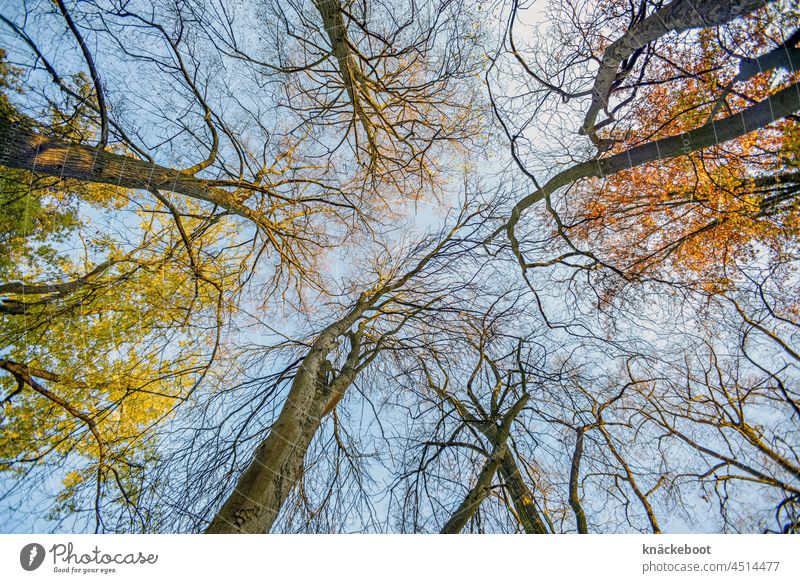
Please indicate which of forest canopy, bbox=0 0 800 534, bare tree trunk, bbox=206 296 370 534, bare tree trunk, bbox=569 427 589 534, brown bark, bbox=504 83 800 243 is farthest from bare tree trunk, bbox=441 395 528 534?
brown bark, bbox=504 83 800 243

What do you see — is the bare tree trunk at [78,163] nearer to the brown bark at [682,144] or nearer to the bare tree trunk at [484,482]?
the brown bark at [682,144]

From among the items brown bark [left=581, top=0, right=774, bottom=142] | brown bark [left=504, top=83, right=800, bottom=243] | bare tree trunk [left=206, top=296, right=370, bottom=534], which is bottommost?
bare tree trunk [left=206, top=296, right=370, bottom=534]

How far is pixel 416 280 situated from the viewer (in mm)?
1398

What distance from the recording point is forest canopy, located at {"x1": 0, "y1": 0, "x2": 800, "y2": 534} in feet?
3.05

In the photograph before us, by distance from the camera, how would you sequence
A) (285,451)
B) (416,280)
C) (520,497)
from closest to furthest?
(285,451), (520,497), (416,280)

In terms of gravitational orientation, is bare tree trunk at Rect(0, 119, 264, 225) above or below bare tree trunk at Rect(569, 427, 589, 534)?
above

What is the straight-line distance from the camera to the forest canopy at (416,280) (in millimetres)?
930

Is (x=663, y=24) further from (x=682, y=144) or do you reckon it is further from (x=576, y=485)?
(x=576, y=485)

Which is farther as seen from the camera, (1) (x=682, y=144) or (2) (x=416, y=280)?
(2) (x=416, y=280)

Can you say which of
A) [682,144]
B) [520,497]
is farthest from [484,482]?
[682,144]

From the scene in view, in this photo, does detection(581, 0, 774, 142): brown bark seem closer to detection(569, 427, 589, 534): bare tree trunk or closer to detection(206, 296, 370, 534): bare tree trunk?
detection(569, 427, 589, 534): bare tree trunk

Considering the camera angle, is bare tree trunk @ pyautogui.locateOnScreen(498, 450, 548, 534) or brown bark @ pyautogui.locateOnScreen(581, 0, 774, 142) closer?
brown bark @ pyautogui.locateOnScreen(581, 0, 774, 142)
